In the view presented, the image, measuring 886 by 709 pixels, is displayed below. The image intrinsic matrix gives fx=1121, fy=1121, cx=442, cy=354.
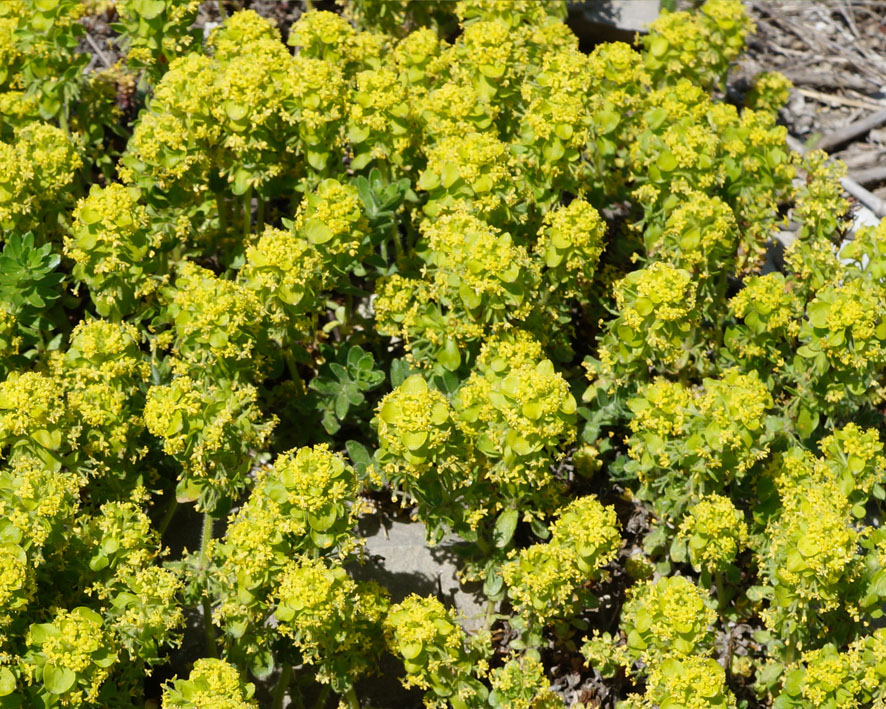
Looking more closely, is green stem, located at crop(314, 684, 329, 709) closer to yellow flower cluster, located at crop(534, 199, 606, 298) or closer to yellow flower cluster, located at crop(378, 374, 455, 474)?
yellow flower cluster, located at crop(378, 374, 455, 474)

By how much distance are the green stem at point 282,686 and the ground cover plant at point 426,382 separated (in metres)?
0.01

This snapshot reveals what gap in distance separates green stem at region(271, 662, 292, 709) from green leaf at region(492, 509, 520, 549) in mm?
1098

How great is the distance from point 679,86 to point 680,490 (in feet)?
7.88

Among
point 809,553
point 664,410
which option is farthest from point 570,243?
point 809,553

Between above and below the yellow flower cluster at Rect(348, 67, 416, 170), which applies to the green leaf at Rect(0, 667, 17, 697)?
below

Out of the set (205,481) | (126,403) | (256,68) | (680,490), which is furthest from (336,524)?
(256,68)

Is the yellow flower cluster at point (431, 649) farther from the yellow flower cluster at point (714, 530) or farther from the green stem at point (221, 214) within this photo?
the green stem at point (221, 214)

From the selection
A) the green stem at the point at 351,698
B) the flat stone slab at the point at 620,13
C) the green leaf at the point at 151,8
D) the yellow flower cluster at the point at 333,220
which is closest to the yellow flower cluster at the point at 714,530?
the green stem at the point at 351,698

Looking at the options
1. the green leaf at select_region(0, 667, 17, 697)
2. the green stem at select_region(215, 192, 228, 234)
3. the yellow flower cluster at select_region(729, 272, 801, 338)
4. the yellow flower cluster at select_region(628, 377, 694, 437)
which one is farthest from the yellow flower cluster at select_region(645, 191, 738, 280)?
the green leaf at select_region(0, 667, 17, 697)

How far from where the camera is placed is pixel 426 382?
5371 mm

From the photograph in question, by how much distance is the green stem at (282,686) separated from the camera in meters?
5.00

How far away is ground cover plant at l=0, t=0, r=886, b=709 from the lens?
15.3ft

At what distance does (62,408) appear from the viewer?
4.79 m

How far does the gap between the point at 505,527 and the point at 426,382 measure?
0.78m
